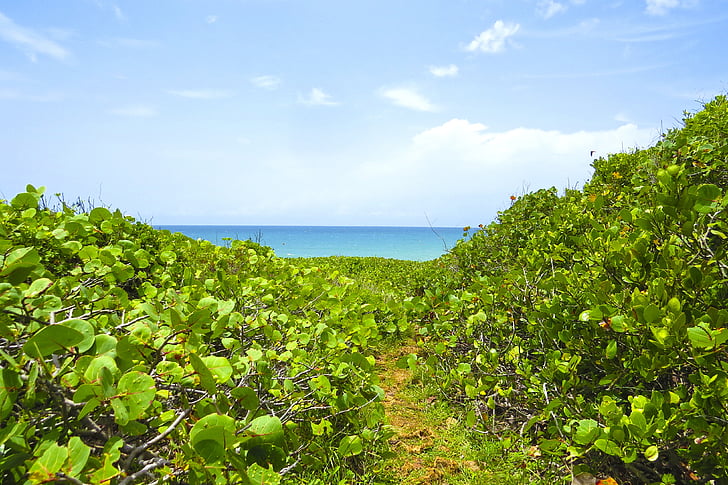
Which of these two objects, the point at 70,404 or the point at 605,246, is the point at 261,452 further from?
the point at 605,246

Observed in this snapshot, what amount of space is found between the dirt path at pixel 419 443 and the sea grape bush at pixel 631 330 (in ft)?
1.28

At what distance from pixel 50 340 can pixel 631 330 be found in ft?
7.74

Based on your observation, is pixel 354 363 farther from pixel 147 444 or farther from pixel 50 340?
pixel 50 340

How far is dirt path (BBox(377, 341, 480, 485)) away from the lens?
3016mm

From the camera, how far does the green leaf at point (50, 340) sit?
82 centimetres

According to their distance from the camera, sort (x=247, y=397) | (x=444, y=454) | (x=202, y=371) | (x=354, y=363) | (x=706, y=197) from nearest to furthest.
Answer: (x=202, y=371), (x=247, y=397), (x=706, y=197), (x=354, y=363), (x=444, y=454)

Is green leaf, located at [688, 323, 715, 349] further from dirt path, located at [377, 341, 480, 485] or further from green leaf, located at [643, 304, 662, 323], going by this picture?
dirt path, located at [377, 341, 480, 485]

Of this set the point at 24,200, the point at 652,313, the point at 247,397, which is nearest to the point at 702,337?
the point at 652,313

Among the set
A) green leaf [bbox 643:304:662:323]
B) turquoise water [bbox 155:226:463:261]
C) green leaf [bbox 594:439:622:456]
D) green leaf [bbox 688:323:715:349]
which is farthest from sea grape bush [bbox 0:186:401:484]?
turquoise water [bbox 155:226:463:261]

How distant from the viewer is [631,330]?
6.22 ft

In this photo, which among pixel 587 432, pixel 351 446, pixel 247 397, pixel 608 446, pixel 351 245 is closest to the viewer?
pixel 247 397

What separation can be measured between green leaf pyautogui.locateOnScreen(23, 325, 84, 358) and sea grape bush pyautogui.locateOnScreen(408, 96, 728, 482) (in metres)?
2.15

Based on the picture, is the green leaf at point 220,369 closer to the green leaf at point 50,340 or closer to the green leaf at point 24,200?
the green leaf at point 50,340

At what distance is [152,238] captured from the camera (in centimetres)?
433
